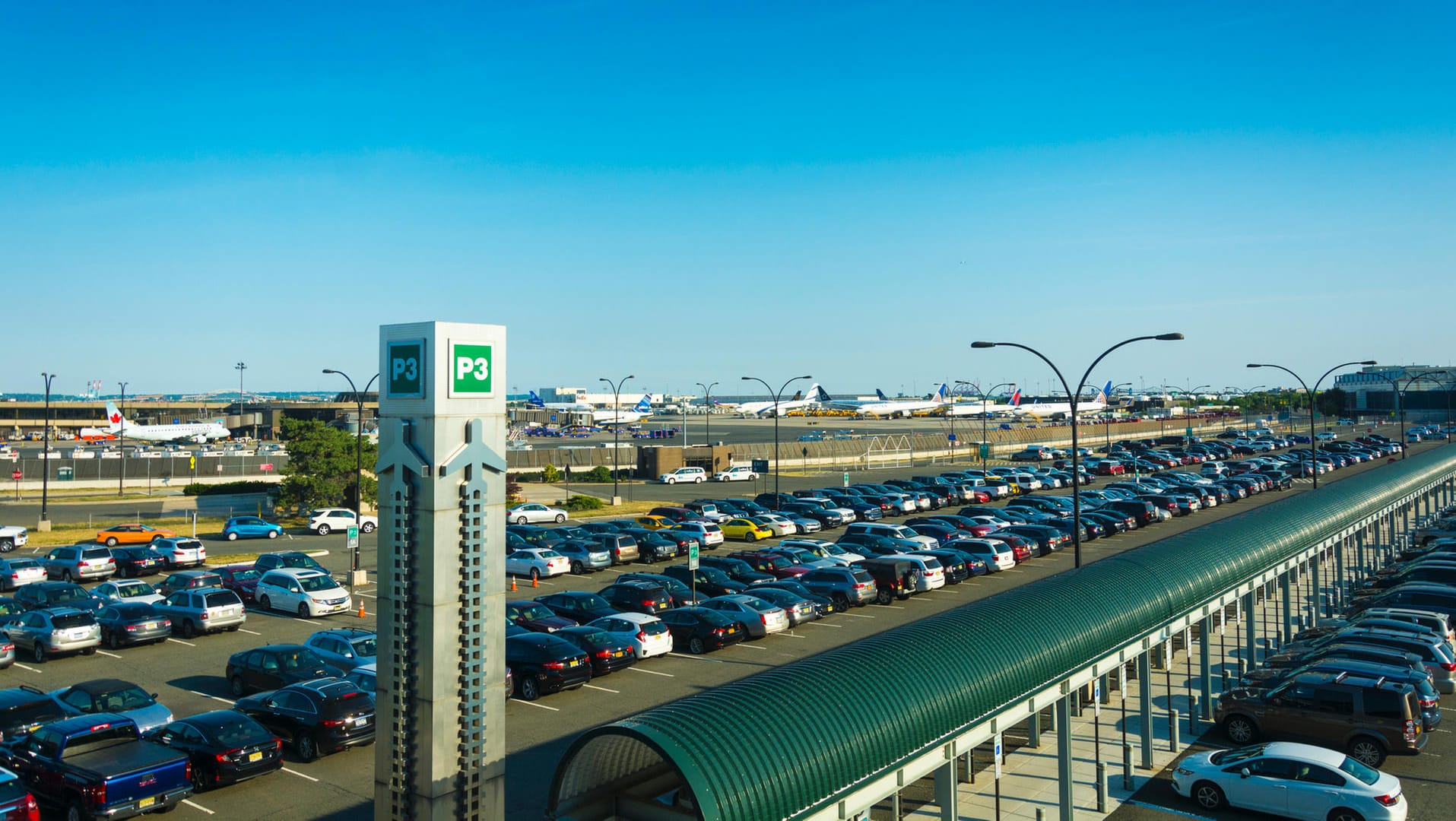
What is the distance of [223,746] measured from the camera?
17.2m

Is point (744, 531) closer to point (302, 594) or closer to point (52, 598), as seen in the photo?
point (302, 594)

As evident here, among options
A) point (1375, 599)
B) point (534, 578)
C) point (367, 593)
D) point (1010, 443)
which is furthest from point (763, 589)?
point (1010, 443)

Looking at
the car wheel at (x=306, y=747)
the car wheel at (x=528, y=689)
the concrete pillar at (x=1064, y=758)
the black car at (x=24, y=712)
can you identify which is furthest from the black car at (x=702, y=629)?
the black car at (x=24, y=712)

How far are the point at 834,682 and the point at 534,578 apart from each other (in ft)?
93.9

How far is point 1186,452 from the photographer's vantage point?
94.2 meters

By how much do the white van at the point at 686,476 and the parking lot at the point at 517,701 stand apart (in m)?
36.1

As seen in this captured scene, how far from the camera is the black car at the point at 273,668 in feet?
73.8

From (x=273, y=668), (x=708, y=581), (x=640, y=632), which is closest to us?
(x=273, y=668)

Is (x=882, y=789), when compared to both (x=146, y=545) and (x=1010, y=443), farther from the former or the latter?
(x=1010, y=443)

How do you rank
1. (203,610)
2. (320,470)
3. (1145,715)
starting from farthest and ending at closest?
(320,470)
(203,610)
(1145,715)

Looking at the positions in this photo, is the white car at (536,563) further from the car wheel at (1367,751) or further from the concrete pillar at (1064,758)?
the car wheel at (1367,751)

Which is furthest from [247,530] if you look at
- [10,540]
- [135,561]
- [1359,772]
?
[1359,772]

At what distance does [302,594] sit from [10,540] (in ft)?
75.3

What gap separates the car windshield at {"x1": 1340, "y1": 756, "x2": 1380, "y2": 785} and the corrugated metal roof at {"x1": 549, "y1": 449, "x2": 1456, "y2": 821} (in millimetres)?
3471
